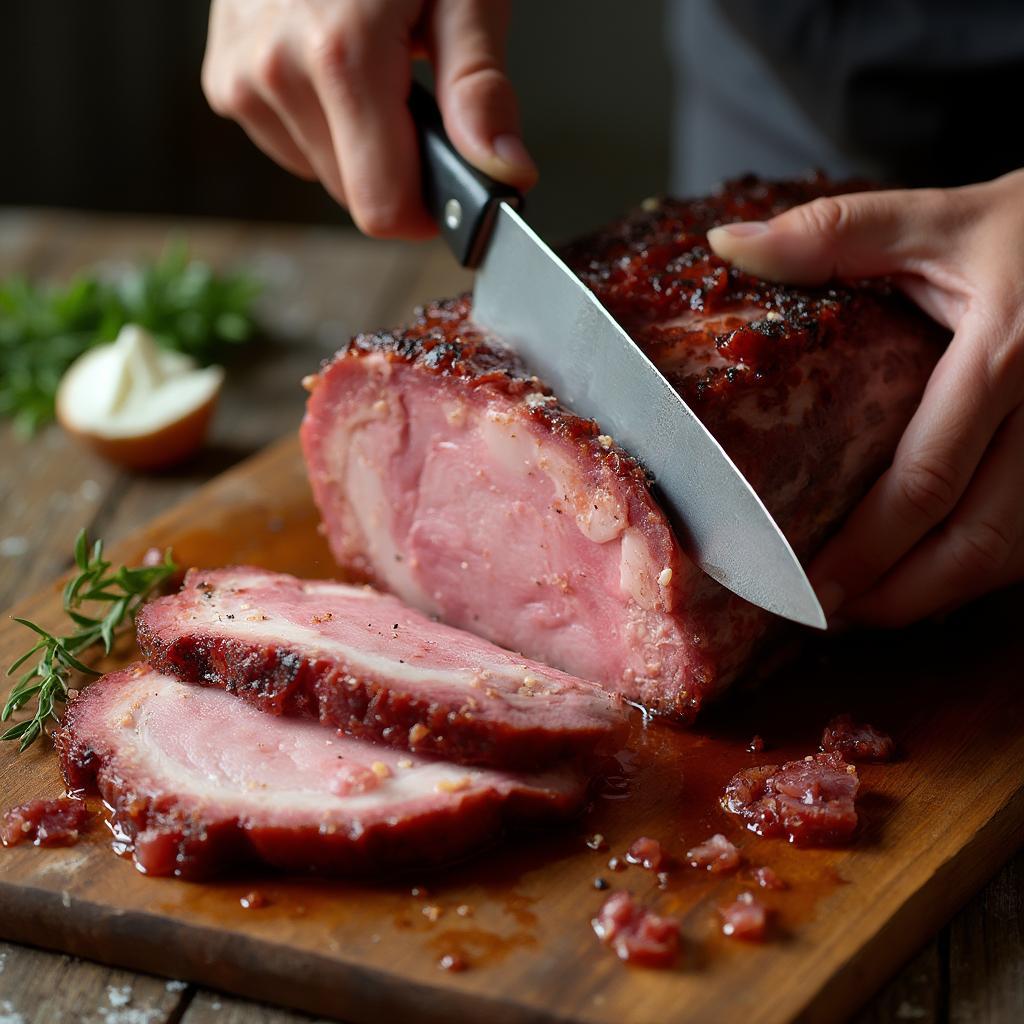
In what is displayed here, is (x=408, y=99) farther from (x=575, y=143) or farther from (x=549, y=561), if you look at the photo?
(x=575, y=143)

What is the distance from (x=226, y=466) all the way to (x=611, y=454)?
2.09 m

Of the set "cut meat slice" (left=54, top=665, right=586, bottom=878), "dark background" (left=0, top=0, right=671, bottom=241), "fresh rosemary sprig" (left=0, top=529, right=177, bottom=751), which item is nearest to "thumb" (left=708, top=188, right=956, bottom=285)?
"cut meat slice" (left=54, top=665, right=586, bottom=878)

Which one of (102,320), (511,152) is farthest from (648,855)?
(102,320)

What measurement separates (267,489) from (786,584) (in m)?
1.95

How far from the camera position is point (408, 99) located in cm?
369

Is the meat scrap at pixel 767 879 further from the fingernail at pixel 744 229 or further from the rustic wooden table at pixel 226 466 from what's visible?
the fingernail at pixel 744 229

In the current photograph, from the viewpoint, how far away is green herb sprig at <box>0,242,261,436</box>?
5.16m

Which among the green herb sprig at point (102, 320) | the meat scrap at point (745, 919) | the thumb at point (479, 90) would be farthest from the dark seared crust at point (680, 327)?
the green herb sprig at point (102, 320)

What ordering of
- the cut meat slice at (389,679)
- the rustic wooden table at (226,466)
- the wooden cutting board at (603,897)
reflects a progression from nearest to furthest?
the wooden cutting board at (603,897)
the rustic wooden table at (226,466)
the cut meat slice at (389,679)

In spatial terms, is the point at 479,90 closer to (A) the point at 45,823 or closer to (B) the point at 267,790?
(B) the point at 267,790

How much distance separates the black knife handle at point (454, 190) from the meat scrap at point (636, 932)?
169 cm

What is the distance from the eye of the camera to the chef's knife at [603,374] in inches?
117

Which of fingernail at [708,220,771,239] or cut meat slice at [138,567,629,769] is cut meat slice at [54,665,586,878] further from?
fingernail at [708,220,771,239]

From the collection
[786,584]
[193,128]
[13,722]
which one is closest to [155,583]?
[13,722]
